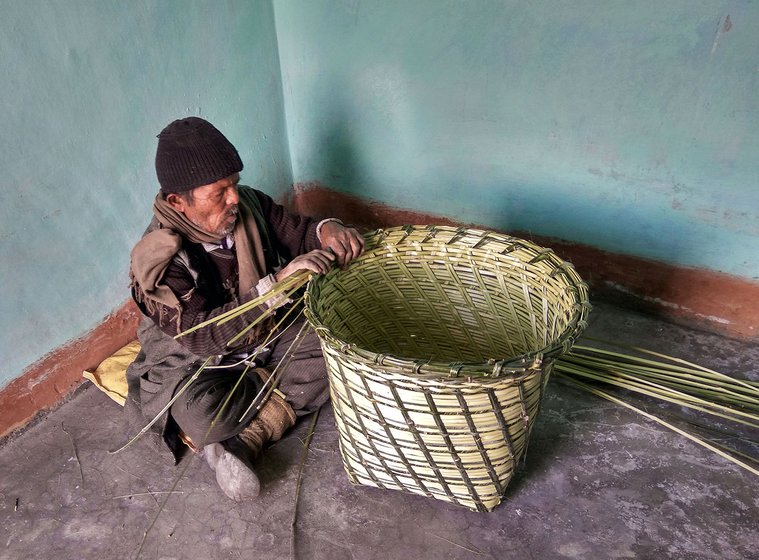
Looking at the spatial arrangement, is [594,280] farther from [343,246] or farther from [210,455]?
[210,455]

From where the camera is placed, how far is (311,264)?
1507 mm

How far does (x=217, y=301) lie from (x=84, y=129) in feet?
2.39

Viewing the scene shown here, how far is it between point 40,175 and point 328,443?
118 centimetres

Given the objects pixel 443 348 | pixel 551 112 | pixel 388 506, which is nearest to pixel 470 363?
pixel 388 506

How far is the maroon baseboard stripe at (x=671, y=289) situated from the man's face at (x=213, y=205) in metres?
1.17

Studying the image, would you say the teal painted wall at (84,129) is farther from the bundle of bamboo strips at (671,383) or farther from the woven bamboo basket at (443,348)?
the bundle of bamboo strips at (671,383)

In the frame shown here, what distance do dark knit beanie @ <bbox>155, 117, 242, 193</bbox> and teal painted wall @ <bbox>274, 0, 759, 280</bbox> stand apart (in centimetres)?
107

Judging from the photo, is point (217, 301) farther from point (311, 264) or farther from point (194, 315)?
point (311, 264)

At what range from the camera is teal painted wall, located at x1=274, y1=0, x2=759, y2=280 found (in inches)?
71.9

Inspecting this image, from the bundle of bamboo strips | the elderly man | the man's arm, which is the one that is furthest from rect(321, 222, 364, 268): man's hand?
the bundle of bamboo strips

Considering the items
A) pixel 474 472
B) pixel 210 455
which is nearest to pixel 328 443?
pixel 210 455

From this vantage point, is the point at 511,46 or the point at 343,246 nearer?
Result: the point at 343,246

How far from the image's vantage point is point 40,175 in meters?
1.80

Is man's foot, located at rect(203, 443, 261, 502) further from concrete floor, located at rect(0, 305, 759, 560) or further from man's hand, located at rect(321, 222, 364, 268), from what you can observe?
man's hand, located at rect(321, 222, 364, 268)
